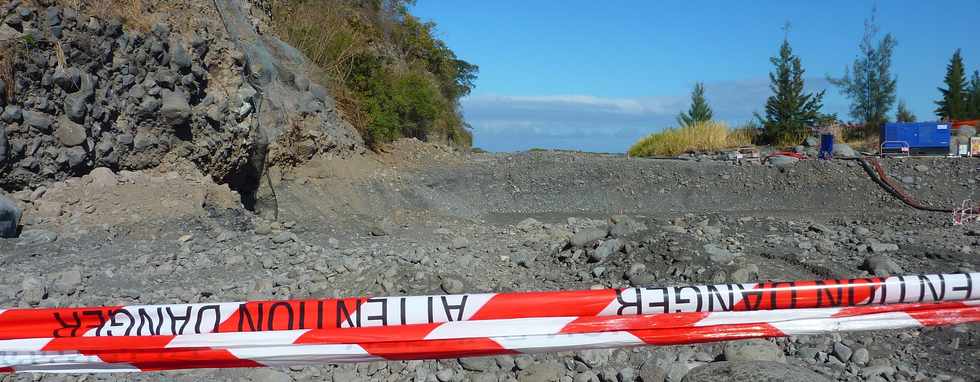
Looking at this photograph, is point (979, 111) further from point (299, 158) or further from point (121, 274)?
point (121, 274)

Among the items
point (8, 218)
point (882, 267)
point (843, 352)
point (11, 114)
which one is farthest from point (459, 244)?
point (11, 114)

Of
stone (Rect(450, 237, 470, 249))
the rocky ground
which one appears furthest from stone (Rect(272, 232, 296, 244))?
stone (Rect(450, 237, 470, 249))

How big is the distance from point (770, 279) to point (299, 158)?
8298mm

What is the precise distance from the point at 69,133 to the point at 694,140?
19.6 m

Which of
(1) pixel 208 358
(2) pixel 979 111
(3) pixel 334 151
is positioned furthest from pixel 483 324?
(2) pixel 979 111

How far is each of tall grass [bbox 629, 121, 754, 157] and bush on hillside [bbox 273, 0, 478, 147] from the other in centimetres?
684

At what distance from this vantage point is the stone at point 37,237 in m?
6.78

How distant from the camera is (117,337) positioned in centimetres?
320

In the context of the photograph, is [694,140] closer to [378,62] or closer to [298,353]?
[378,62]

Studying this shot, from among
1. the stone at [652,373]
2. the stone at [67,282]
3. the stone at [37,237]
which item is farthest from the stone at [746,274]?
the stone at [37,237]

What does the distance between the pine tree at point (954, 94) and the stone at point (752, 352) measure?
36629mm

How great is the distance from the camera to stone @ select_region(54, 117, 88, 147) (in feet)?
25.6

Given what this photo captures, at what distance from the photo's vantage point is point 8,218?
22.4 ft

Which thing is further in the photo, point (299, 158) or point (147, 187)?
point (299, 158)
